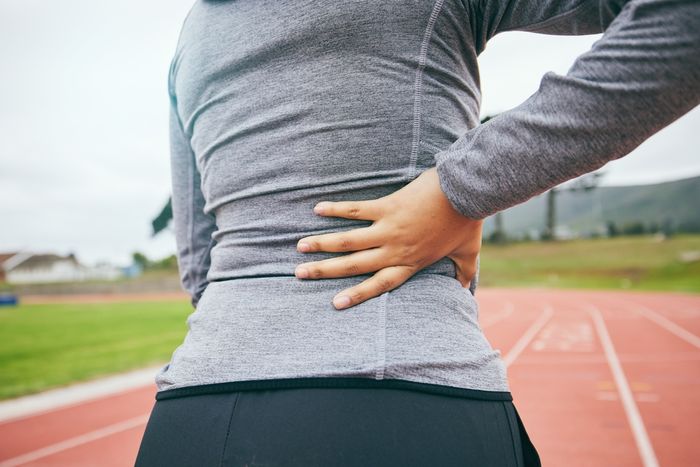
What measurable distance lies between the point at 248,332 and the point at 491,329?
15.4 m

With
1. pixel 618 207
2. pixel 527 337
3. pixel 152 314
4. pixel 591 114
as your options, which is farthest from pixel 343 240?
pixel 618 207

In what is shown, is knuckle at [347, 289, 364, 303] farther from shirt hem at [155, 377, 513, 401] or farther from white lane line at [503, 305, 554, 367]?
white lane line at [503, 305, 554, 367]

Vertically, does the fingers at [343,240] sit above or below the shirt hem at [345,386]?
above

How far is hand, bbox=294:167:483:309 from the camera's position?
83 centimetres

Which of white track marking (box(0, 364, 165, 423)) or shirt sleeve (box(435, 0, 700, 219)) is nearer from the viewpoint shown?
shirt sleeve (box(435, 0, 700, 219))

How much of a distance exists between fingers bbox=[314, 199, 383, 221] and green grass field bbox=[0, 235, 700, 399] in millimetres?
9510

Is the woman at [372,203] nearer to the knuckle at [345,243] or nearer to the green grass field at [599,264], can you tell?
the knuckle at [345,243]

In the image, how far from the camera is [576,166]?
0.75 meters

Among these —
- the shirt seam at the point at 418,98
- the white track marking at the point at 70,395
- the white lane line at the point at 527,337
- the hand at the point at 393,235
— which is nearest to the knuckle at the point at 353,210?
the hand at the point at 393,235

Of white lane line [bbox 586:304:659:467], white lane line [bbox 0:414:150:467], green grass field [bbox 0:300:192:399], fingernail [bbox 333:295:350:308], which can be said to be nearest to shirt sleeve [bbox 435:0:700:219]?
fingernail [bbox 333:295:350:308]

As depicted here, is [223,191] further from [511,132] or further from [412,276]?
[511,132]

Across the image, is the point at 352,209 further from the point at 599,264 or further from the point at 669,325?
the point at 599,264

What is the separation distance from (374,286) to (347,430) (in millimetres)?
210

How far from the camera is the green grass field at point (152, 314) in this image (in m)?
10.8
